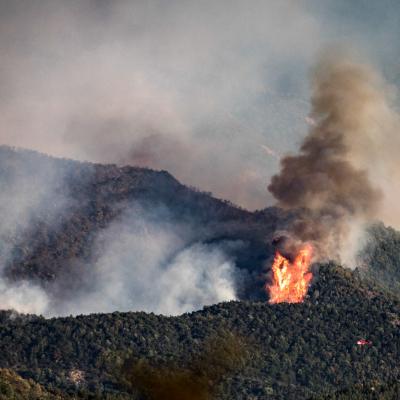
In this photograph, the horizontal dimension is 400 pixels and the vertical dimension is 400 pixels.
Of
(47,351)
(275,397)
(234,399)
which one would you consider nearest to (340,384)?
(275,397)

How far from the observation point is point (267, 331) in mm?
192875

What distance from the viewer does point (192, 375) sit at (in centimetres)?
6297

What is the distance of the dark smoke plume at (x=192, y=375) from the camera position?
2459 inches

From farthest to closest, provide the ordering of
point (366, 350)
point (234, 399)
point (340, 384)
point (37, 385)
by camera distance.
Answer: point (366, 350), point (340, 384), point (234, 399), point (37, 385)

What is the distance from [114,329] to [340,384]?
98.0 ft

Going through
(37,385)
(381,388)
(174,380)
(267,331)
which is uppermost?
(267,331)

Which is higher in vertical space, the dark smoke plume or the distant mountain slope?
the distant mountain slope

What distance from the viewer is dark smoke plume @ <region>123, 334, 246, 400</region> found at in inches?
2459

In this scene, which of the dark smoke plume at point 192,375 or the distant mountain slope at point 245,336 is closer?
the dark smoke plume at point 192,375

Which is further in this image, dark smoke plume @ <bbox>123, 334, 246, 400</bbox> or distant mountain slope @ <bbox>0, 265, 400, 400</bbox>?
distant mountain slope @ <bbox>0, 265, 400, 400</bbox>

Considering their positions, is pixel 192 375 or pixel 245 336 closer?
pixel 192 375

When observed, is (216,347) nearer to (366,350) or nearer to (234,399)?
(234,399)

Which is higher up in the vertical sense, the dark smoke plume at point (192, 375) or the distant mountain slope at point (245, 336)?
the distant mountain slope at point (245, 336)

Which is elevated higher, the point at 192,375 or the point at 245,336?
the point at 245,336
